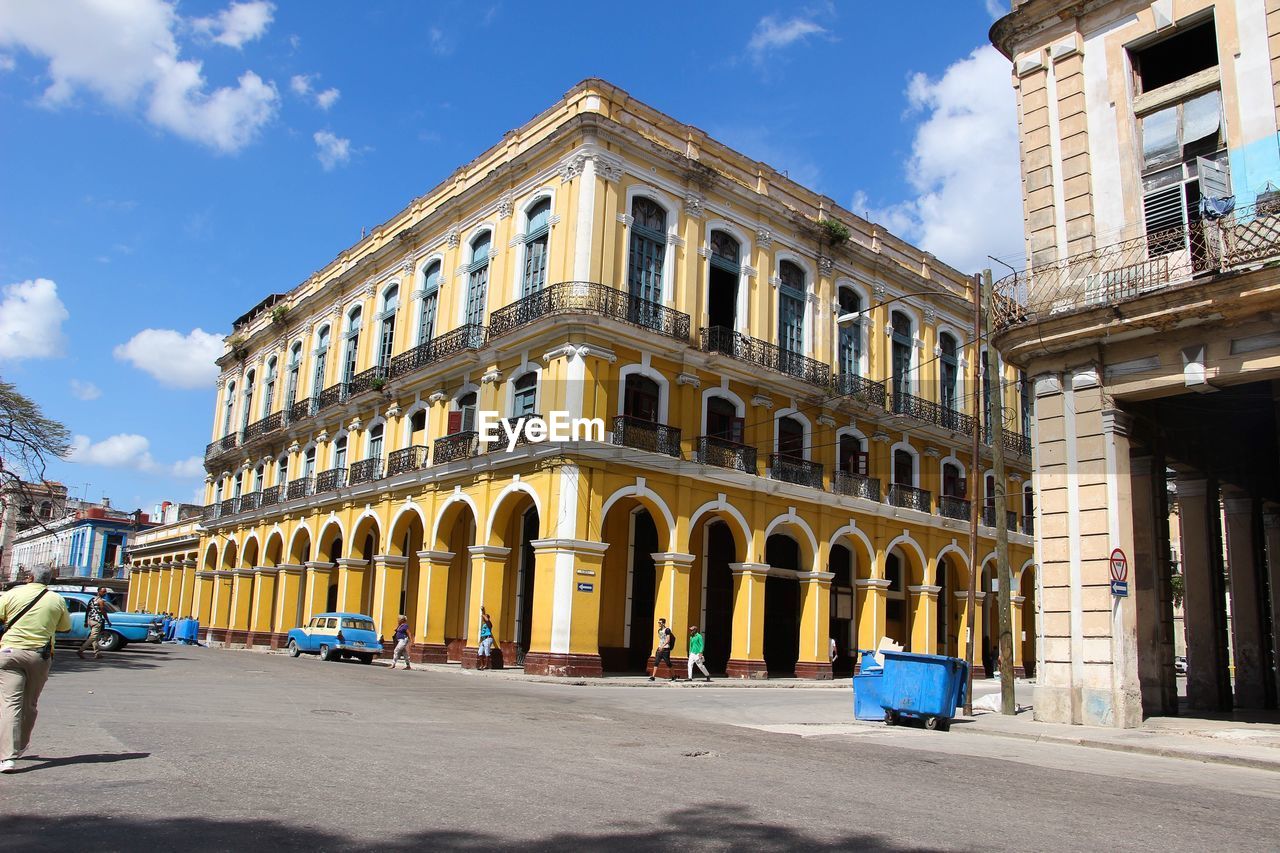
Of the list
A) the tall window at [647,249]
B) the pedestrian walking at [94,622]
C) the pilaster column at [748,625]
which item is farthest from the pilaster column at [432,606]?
the tall window at [647,249]

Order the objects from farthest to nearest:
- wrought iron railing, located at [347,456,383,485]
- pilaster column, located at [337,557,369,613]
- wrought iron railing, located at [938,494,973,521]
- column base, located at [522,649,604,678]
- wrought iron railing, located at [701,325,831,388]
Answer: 1. wrought iron railing, located at [938,494,973,521]
2. pilaster column, located at [337,557,369,613]
3. wrought iron railing, located at [347,456,383,485]
4. wrought iron railing, located at [701,325,831,388]
5. column base, located at [522,649,604,678]

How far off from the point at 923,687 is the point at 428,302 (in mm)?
22907

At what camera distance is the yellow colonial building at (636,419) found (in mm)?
26266

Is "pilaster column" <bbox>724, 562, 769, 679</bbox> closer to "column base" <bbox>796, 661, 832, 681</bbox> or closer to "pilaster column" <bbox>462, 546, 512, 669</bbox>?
"column base" <bbox>796, 661, 832, 681</bbox>

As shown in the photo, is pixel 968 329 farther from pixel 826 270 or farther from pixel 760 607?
pixel 760 607

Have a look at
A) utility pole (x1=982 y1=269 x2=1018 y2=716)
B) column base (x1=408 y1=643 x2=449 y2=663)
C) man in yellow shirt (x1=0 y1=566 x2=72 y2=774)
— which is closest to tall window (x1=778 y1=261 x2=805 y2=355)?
utility pole (x1=982 y1=269 x2=1018 y2=716)

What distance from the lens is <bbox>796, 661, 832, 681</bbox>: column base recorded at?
99.0 ft

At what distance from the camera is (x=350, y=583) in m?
34.8

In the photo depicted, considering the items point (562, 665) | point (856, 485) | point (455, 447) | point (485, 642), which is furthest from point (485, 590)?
point (856, 485)

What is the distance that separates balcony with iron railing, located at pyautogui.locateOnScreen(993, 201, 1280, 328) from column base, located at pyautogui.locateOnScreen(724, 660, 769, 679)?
48.9 ft

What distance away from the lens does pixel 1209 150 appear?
14.7 metres

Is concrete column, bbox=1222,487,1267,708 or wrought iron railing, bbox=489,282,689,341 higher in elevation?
wrought iron railing, bbox=489,282,689,341

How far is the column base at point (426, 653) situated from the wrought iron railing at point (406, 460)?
5457mm

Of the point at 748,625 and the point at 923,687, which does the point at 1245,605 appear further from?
the point at 748,625
